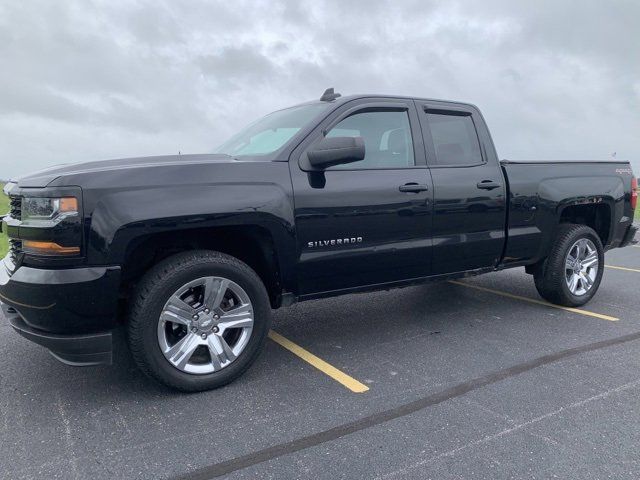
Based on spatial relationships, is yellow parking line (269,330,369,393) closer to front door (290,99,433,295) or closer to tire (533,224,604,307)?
front door (290,99,433,295)

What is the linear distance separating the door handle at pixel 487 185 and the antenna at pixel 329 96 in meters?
1.43

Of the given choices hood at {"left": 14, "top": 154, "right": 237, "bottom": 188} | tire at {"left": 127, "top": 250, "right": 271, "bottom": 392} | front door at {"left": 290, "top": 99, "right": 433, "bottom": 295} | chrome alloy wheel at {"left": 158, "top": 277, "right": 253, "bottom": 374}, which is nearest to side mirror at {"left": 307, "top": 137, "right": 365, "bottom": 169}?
front door at {"left": 290, "top": 99, "right": 433, "bottom": 295}

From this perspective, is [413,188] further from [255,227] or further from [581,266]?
[581,266]

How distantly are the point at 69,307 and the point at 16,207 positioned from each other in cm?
82

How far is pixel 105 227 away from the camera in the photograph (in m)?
2.77

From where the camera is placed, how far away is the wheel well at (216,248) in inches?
124

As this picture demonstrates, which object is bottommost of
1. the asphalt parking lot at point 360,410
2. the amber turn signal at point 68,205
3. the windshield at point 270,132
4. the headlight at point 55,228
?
the asphalt parking lot at point 360,410

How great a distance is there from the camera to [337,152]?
3273 mm

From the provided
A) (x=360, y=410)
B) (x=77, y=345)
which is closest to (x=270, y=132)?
(x=77, y=345)

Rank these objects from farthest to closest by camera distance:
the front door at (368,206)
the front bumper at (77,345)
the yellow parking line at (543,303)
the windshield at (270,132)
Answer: the yellow parking line at (543,303), the windshield at (270,132), the front door at (368,206), the front bumper at (77,345)

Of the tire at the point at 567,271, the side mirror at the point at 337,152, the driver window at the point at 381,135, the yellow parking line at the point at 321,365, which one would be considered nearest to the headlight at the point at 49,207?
the side mirror at the point at 337,152

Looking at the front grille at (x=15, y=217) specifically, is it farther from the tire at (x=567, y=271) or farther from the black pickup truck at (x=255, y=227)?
the tire at (x=567, y=271)

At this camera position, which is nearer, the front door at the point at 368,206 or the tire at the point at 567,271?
the front door at the point at 368,206

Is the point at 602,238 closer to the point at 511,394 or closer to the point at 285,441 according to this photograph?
the point at 511,394
